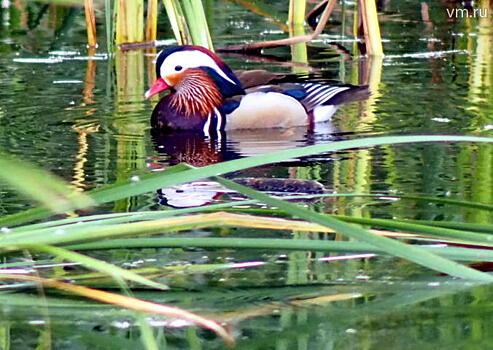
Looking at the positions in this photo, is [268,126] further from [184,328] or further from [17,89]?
[184,328]

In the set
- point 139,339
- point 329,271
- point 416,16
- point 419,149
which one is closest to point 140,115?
point 419,149

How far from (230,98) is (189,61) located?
0.39 m

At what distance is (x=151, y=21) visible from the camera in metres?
Answer: 9.39

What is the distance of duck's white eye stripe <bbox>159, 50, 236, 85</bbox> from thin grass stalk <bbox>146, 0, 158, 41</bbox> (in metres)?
1.84

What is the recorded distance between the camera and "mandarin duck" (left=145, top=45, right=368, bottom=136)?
6.78 meters

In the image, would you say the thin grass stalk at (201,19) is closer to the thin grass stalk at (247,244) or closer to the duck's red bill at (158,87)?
the duck's red bill at (158,87)

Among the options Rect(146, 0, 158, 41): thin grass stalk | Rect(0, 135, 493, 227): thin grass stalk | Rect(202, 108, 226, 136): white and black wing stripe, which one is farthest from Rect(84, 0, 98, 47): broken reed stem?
Rect(0, 135, 493, 227): thin grass stalk

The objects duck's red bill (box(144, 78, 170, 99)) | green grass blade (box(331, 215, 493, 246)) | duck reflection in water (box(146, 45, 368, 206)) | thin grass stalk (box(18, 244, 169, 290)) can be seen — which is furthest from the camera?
duck's red bill (box(144, 78, 170, 99))

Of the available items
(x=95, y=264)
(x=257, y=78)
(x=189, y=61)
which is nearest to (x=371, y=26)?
(x=257, y=78)

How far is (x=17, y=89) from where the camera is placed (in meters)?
7.61

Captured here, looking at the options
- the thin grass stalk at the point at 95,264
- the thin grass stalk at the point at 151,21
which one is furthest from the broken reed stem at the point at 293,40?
the thin grass stalk at the point at 95,264

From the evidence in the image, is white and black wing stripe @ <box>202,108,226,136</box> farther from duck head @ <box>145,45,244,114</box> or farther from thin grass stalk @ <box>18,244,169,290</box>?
thin grass stalk @ <box>18,244,169,290</box>

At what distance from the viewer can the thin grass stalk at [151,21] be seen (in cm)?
911

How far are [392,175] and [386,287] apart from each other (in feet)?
6.07
